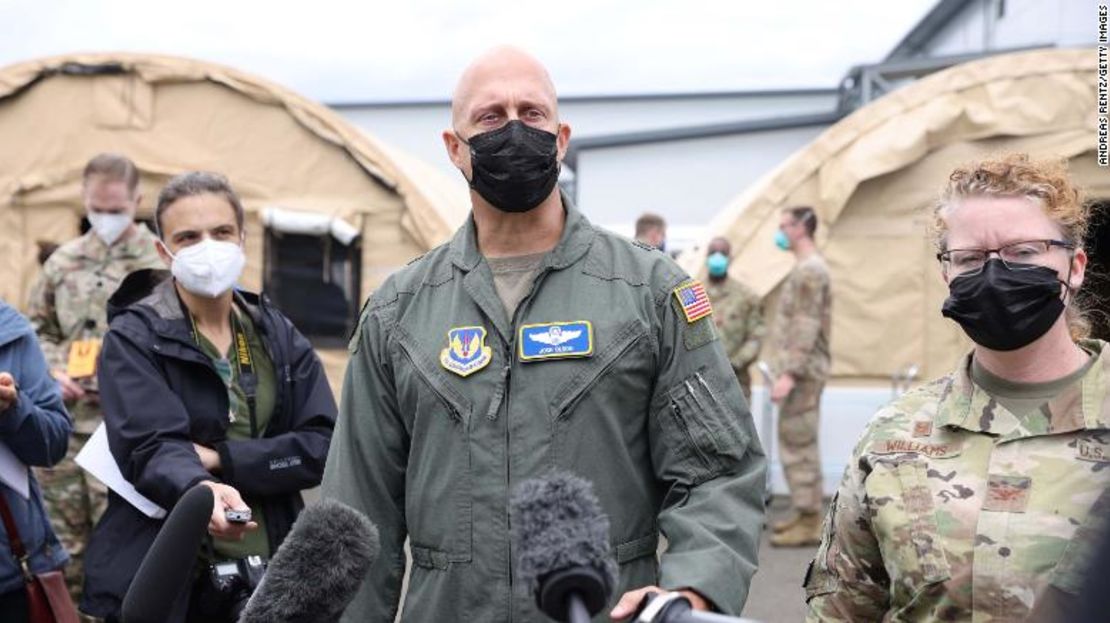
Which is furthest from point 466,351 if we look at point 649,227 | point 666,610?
point 649,227

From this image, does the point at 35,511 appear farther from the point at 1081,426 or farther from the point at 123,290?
the point at 1081,426

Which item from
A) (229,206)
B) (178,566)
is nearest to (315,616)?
(178,566)

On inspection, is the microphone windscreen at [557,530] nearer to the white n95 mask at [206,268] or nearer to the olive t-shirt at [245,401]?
the olive t-shirt at [245,401]

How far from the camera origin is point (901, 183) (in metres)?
9.49

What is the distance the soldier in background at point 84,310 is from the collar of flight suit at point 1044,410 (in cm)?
405

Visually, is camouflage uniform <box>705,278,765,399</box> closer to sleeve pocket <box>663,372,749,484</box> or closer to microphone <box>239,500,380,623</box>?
sleeve pocket <box>663,372,749,484</box>

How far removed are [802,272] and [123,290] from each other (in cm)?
532

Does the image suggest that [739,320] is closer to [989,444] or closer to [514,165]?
[514,165]

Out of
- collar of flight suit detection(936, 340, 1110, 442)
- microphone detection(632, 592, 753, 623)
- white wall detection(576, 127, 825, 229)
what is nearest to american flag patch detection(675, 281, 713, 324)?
collar of flight suit detection(936, 340, 1110, 442)

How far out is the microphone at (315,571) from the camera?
7.13 ft

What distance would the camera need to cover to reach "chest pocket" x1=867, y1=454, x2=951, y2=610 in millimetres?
2316

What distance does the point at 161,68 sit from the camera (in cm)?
952

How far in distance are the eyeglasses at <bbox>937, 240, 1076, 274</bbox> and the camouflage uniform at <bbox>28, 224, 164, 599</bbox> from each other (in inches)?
160

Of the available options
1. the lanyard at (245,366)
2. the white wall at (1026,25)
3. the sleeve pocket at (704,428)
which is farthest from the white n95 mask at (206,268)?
the white wall at (1026,25)
